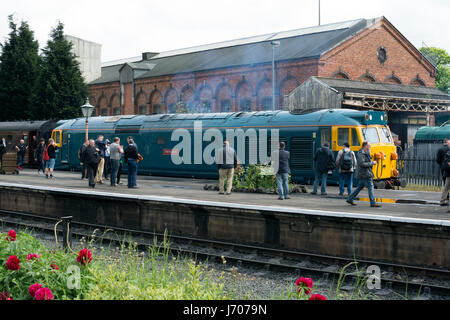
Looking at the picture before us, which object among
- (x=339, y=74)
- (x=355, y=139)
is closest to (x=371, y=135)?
(x=355, y=139)

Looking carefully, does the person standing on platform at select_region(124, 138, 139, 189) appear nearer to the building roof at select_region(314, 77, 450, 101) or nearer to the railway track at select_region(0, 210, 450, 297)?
the railway track at select_region(0, 210, 450, 297)

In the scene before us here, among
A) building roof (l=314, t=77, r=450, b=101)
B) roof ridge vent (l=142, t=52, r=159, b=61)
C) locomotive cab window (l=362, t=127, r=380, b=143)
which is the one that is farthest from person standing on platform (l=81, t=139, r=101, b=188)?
roof ridge vent (l=142, t=52, r=159, b=61)

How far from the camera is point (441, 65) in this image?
277 feet

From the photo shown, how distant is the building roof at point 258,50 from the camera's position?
41.9 meters

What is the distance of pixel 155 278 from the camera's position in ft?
23.4

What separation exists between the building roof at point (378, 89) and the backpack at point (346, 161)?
15277 mm

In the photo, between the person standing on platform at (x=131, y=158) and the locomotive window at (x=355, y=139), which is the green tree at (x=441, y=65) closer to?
the locomotive window at (x=355, y=139)

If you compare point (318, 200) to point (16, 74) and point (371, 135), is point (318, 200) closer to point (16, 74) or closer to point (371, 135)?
point (371, 135)

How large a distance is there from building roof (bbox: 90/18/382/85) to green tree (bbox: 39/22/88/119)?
7.13 meters

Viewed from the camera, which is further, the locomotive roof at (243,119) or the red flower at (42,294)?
the locomotive roof at (243,119)

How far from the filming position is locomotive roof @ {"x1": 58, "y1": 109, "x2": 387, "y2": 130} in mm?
21078

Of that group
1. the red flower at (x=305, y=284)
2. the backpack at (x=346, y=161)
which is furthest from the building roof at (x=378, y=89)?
the red flower at (x=305, y=284)
